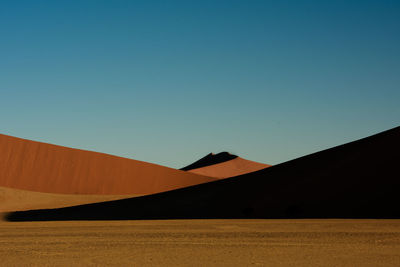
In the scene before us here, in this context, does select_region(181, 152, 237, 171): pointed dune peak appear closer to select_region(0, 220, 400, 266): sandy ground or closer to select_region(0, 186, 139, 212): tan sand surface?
select_region(0, 186, 139, 212): tan sand surface

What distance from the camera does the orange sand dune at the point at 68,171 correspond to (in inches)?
1654

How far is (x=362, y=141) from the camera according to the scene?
1120 inches

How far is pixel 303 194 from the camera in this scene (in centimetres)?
2281

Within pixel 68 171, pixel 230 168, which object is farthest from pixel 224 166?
pixel 68 171

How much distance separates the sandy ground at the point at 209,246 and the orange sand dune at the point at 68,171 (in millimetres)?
27825

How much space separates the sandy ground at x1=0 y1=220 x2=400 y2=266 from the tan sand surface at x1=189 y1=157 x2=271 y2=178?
72406mm

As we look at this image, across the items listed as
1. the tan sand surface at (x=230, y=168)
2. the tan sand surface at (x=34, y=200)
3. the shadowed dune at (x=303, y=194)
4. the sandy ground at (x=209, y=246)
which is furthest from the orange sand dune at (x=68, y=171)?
the tan sand surface at (x=230, y=168)

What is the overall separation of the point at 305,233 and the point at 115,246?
5.20 meters

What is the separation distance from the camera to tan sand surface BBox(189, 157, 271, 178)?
89375mm

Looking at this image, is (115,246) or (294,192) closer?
(115,246)

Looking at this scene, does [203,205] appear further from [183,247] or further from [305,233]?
[183,247]

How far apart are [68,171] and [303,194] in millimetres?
26898

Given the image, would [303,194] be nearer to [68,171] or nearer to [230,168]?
[68,171]

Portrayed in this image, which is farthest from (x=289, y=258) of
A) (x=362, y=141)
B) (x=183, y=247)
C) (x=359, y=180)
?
(x=362, y=141)
